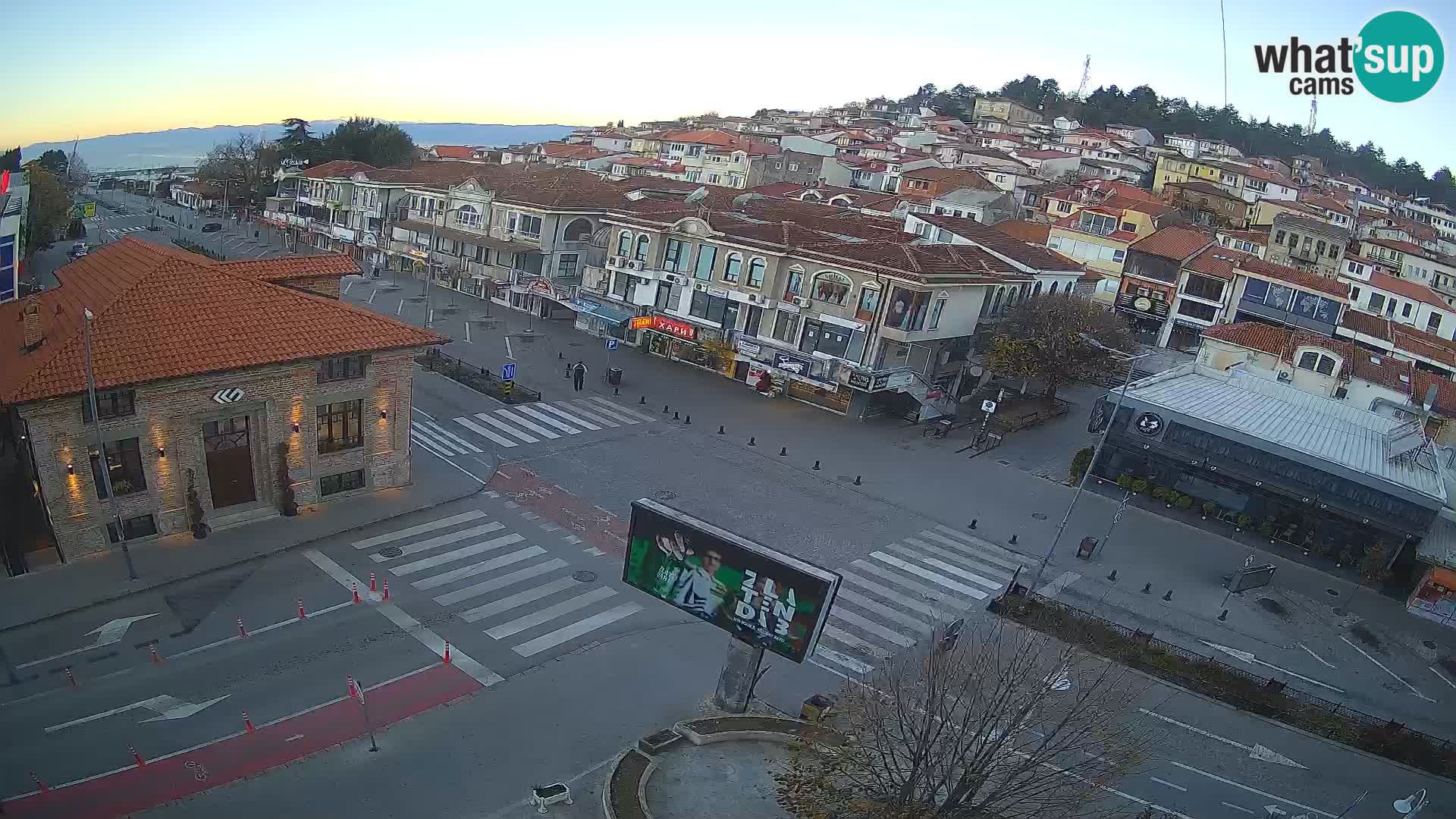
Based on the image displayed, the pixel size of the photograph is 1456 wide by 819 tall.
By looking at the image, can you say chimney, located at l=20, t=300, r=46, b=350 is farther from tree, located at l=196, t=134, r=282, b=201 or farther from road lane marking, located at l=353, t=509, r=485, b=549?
tree, located at l=196, t=134, r=282, b=201

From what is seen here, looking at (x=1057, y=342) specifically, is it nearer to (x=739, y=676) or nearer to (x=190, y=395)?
(x=739, y=676)

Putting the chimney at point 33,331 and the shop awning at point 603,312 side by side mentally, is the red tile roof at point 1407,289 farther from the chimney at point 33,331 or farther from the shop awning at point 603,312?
the chimney at point 33,331

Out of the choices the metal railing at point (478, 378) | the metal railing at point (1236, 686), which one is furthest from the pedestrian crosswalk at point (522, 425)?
the metal railing at point (1236, 686)

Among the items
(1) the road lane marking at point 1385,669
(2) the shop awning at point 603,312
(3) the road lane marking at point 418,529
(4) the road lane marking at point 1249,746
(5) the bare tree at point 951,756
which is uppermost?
(5) the bare tree at point 951,756

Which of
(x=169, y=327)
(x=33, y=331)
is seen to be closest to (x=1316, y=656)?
(x=169, y=327)

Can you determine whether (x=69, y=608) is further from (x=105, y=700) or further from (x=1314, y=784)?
(x=1314, y=784)

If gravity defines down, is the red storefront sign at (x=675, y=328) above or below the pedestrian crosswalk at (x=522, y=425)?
above
